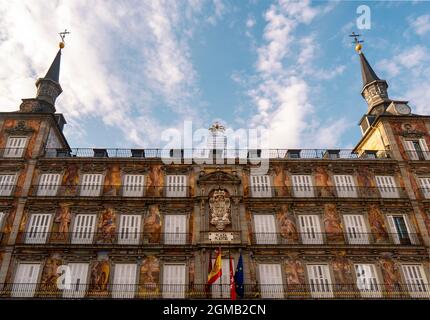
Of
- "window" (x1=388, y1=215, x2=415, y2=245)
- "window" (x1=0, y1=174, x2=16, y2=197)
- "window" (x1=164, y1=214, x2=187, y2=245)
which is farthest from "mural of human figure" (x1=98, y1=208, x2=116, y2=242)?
"window" (x1=388, y1=215, x2=415, y2=245)

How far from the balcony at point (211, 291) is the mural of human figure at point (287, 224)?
3233 mm

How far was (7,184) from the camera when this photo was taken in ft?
88.9

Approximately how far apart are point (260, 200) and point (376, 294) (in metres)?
9.30

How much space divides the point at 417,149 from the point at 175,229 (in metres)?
19.6

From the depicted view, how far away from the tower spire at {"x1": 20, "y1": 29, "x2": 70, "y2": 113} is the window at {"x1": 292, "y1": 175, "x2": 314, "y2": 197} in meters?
21.0

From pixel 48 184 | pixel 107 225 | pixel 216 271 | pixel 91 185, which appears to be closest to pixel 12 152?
pixel 48 184

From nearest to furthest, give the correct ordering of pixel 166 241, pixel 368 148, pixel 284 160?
1. pixel 166 241
2. pixel 284 160
3. pixel 368 148

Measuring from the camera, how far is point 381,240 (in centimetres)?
2583

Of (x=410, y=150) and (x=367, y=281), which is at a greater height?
(x=410, y=150)

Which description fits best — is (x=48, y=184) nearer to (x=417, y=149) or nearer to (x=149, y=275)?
(x=149, y=275)
